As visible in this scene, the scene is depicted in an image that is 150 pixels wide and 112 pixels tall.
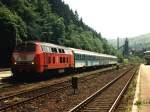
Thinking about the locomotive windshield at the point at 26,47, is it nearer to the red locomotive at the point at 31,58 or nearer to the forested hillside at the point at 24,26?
the red locomotive at the point at 31,58

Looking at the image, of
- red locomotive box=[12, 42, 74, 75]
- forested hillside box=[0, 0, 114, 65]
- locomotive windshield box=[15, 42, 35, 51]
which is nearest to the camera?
red locomotive box=[12, 42, 74, 75]

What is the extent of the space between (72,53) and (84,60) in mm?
9107

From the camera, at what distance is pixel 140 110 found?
1512cm

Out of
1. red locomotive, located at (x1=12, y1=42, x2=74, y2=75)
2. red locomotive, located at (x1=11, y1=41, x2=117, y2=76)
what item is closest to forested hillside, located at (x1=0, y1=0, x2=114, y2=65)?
red locomotive, located at (x1=11, y1=41, x2=117, y2=76)

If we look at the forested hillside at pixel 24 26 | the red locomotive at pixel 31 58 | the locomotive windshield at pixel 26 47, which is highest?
the forested hillside at pixel 24 26

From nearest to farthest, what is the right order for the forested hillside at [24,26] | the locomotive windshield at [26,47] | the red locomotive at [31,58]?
the red locomotive at [31,58] < the locomotive windshield at [26,47] < the forested hillside at [24,26]

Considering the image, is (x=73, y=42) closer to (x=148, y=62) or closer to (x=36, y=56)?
(x=148, y=62)

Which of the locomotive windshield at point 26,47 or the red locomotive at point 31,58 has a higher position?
the locomotive windshield at point 26,47

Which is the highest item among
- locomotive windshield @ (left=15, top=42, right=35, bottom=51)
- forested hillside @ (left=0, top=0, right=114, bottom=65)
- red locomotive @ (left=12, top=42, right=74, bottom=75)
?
forested hillside @ (left=0, top=0, right=114, bottom=65)

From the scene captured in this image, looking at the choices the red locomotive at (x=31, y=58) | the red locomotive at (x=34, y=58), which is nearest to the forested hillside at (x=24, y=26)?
the red locomotive at (x=34, y=58)

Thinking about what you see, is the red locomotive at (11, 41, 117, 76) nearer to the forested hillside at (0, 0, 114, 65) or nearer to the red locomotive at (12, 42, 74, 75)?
the red locomotive at (12, 42, 74, 75)

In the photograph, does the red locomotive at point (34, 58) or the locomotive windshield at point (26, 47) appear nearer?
the red locomotive at point (34, 58)

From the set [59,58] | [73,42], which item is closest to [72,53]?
[59,58]

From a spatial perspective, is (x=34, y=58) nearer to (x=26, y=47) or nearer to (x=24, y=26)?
(x=26, y=47)
